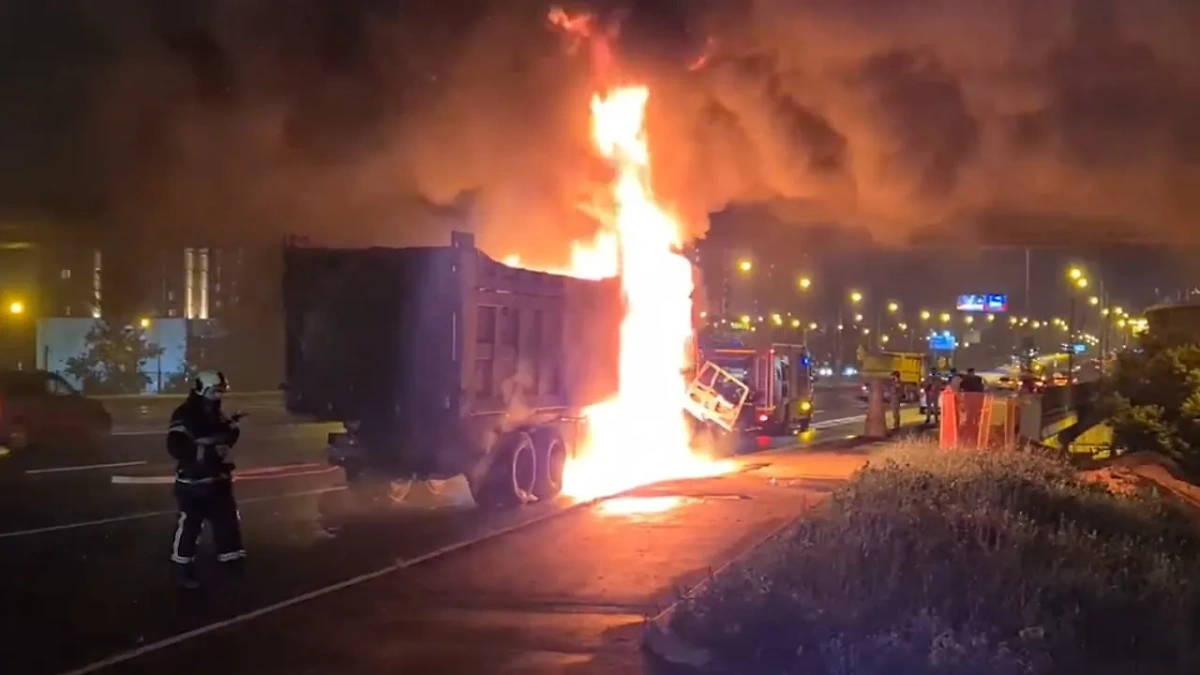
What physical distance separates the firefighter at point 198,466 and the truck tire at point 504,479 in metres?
5.00

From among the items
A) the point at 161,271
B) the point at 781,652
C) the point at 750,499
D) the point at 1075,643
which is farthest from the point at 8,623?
the point at 161,271

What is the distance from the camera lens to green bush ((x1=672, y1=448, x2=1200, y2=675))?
723cm

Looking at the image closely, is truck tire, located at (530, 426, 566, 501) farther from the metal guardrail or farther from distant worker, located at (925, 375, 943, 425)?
distant worker, located at (925, 375, 943, 425)

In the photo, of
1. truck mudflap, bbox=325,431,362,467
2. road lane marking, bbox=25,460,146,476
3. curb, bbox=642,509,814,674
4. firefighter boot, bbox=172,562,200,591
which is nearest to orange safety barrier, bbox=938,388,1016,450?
truck mudflap, bbox=325,431,362,467

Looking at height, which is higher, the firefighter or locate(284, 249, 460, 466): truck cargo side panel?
locate(284, 249, 460, 466): truck cargo side panel

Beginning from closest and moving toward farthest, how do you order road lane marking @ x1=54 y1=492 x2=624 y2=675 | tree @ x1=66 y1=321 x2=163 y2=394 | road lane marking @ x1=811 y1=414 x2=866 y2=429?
road lane marking @ x1=54 y1=492 x2=624 y2=675, road lane marking @ x1=811 y1=414 x2=866 y2=429, tree @ x1=66 y1=321 x2=163 y2=394

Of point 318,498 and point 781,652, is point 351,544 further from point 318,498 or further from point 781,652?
point 781,652

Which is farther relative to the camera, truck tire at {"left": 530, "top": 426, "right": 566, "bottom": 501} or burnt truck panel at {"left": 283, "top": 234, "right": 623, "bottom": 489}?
truck tire at {"left": 530, "top": 426, "right": 566, "bottom": 501}

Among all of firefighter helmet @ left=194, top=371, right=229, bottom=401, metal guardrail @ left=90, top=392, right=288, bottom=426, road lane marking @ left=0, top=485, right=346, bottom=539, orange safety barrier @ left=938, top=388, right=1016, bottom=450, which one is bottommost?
road lane marking @ left=0, top=485, right=346, bottom=539

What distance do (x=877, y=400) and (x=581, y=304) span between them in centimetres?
1264

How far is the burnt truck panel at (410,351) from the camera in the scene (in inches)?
584

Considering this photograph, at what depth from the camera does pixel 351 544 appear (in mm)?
12922

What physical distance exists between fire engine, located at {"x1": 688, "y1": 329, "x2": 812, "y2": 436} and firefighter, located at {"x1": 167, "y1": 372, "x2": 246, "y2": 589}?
40.0 ft

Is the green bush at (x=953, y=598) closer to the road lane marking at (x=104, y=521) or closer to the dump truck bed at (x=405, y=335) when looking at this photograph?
the dump truck bed at (x=405, y=335)
